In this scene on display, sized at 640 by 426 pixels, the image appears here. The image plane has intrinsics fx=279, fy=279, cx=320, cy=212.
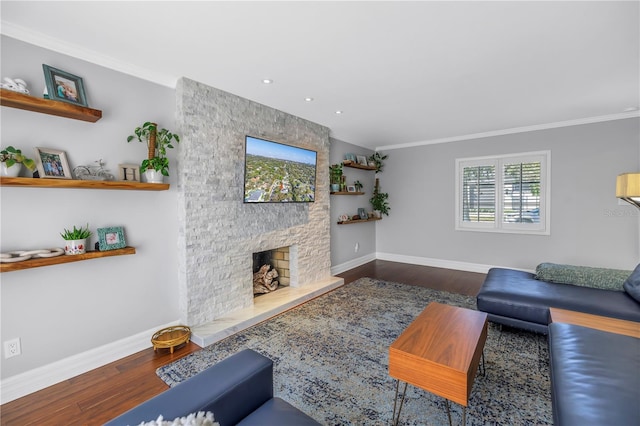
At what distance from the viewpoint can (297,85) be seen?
2871 mm

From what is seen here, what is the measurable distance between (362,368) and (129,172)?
255 cm

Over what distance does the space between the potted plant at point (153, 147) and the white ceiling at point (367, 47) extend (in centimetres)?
52

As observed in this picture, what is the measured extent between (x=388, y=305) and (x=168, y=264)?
8.34 feet

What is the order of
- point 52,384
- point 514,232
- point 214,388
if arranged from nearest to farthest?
point 214,388 → point 52,384 → point 514,232

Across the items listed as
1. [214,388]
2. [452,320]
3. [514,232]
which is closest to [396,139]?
[514,232]

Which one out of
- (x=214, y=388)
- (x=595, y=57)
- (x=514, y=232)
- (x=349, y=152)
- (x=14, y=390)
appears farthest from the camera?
(x=349, y=152)

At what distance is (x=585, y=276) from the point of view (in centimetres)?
277

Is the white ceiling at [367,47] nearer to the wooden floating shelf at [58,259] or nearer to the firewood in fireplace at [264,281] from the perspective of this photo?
the wooden floating shelf at [58,259]

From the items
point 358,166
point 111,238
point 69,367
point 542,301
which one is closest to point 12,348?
point 69,367

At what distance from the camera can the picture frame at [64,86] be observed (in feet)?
6.50

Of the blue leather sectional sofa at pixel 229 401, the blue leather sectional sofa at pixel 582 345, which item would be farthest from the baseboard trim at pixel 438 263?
the blue leather sectional sofa at pixel 229 401

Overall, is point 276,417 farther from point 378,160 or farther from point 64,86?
point 378,160

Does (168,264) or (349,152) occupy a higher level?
(349,152)

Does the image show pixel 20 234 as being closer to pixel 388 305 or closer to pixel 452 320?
pixel 452 320
